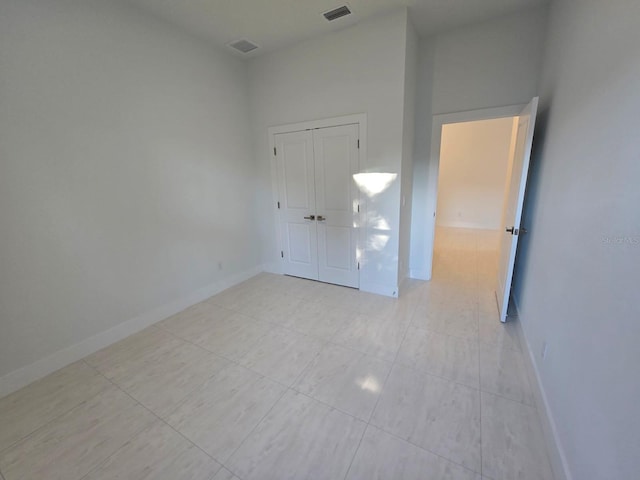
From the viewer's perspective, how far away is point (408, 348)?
2285 mm

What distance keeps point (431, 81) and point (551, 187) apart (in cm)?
207

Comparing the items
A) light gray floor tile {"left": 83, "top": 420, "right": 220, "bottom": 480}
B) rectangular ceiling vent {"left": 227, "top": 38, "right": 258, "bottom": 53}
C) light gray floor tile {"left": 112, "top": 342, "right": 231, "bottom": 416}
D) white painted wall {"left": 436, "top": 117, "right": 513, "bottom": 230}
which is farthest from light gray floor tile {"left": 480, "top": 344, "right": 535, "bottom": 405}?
white painted wall {"left": 436, "top": 117, "right": 513, "bottom": 230}

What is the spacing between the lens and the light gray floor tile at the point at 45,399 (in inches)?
65.1

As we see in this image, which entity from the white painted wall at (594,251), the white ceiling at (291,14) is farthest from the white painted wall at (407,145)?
the white painted wall at (594,251)

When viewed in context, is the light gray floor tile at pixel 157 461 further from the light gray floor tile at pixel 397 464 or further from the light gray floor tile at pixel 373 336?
the light gray floor tile at pixel 373 336

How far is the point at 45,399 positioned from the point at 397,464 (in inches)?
96.0

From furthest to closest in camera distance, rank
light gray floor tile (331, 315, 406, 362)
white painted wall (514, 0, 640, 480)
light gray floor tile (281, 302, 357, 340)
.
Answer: light gray floor tile (281, 302, 357, 340) → light gray floor tile (331, 315, 406, 362) → white painted wall (514, 0, 640, 480)

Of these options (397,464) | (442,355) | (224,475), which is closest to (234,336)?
(224,475)

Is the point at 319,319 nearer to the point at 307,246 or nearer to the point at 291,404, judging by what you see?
the point at 291,404

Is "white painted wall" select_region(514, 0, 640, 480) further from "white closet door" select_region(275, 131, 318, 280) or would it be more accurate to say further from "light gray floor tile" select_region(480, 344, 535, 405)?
"white closet door" select_region(275, 131, 318, 280)

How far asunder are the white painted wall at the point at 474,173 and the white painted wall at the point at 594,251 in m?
4.79

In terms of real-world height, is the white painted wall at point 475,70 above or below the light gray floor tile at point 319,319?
above

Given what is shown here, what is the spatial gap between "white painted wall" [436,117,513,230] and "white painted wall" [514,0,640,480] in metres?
4.79

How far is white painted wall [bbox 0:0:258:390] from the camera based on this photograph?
1.89m
